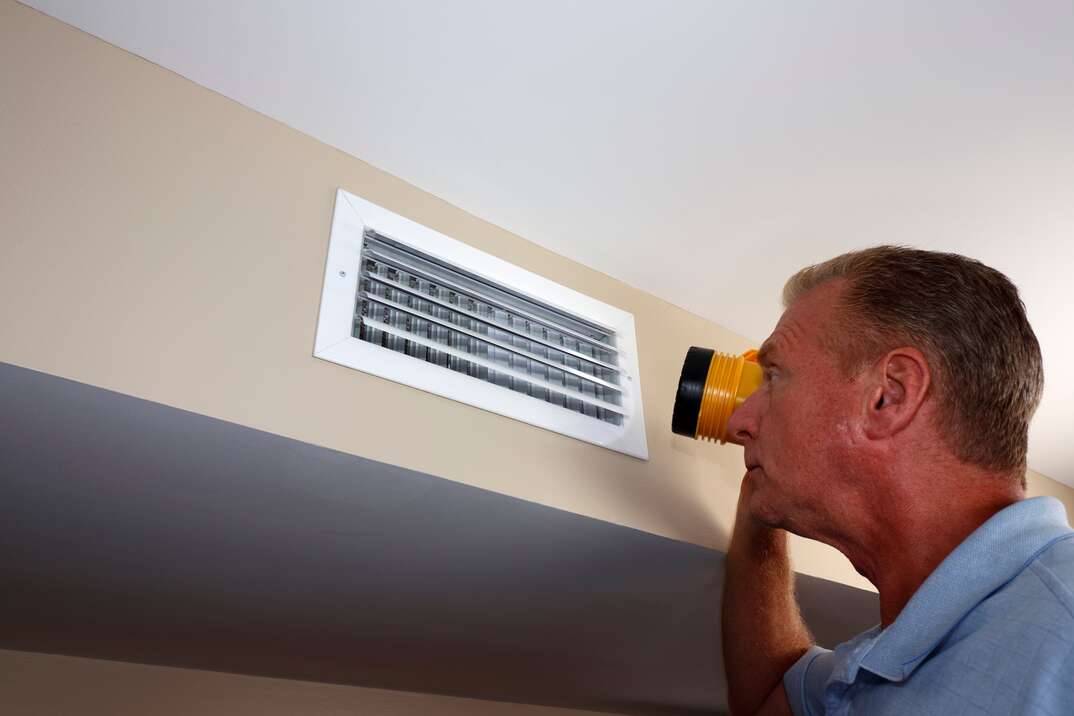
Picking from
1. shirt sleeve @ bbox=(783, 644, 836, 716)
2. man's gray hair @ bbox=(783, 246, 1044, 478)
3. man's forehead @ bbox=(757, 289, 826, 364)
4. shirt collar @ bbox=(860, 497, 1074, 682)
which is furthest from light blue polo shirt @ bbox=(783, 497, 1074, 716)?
man's forehead @ bbox=(757, 289, 826, 364)

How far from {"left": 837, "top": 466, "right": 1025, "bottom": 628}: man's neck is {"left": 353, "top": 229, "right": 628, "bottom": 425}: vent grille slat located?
48cm

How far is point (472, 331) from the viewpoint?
1.27 m

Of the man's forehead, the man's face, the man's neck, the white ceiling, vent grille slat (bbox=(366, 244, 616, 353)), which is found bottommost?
the man's neck

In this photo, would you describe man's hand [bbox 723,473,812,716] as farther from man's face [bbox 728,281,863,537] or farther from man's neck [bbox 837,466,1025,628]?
man's neck [bbox 837,466,1025,628]

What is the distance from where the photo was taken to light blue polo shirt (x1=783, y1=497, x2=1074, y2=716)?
2.43ft

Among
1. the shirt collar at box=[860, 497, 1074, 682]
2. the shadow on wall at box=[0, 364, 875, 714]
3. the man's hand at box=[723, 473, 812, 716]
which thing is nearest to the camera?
the shirt collar at box=[860, 497, 1074, 682]

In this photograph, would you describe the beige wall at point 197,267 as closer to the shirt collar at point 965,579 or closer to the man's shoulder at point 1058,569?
the shirt collar at point 965,579

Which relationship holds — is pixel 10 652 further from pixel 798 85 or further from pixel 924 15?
pixel 924 15

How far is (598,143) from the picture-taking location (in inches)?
51.2

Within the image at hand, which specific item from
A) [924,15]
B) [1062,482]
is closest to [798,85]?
[924,15]

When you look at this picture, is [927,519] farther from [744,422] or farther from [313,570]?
[313,570]

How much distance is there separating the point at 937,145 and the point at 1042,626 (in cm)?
78

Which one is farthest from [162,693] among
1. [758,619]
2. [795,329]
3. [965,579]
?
[965,579]

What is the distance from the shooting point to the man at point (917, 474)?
821 mm
